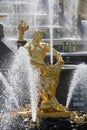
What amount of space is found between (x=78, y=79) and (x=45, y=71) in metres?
2.85

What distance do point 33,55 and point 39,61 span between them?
0.64 feet

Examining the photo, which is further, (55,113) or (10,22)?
(10,22)

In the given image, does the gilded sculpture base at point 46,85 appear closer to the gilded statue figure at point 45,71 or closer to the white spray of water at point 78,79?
the gilded statue figure at point 45,71

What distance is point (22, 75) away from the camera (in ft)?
57.0

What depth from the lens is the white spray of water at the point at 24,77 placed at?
1496 cm

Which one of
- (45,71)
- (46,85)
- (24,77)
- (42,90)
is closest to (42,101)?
(42,90)

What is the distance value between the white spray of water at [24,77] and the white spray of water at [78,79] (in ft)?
3.68

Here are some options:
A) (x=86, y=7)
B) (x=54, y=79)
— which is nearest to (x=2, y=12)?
(x=86, y=7)

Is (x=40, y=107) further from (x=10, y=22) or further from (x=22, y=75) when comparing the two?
(x=10, y=22)

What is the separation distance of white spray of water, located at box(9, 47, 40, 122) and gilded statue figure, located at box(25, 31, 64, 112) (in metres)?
0.14

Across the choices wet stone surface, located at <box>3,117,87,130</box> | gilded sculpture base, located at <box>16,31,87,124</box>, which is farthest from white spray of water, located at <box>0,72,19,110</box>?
wet stone surface, located at <box>3,117,87,130</box>

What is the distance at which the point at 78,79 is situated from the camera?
17.5m

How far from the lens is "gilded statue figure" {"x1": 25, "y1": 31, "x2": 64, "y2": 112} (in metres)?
14.8

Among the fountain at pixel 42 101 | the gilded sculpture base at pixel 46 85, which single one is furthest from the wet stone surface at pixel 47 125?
the gilded sculpture base at pixel 46 85
